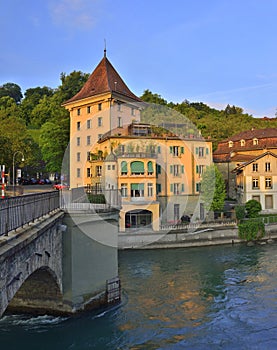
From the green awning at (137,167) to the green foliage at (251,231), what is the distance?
35.1 ft

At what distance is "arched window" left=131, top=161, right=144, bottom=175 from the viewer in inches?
1328

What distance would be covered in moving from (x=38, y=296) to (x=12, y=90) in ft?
408

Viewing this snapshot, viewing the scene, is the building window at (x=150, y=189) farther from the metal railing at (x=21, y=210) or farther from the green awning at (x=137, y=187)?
the metal railing at (x=21, y=210)

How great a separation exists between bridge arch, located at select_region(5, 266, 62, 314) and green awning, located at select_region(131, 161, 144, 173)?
19466 millimetres

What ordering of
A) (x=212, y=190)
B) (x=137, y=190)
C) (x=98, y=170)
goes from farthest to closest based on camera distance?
1. (x=212, y=190)
2. (x=98, y=170)
3. (x=137, y=190)

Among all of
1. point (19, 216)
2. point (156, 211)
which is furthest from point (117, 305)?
point (156, 211)

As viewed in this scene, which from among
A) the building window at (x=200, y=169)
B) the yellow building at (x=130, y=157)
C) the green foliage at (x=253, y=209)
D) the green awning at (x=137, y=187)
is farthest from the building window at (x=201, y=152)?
the green awning at (x=137, y=187)

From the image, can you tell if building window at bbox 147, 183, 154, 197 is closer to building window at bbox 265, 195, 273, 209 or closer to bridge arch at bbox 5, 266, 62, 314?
building window at bbox 265, 195, 273, 209

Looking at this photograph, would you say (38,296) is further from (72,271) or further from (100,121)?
(100,121)

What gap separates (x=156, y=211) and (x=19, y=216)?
25.9 m

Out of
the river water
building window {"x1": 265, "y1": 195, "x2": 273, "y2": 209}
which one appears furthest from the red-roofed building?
the river water

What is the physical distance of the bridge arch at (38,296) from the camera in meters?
14.5

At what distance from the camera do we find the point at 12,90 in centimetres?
12800

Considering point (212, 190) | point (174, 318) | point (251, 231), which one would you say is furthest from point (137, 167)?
point (174, 318)
